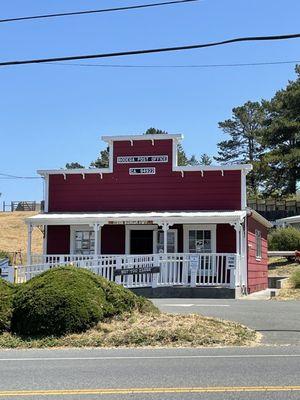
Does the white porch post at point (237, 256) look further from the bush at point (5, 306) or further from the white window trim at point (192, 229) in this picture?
the bush at point (5, 306)

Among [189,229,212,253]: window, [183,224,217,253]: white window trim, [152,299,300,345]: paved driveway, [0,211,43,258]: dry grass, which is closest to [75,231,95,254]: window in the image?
[183,224,217,253]: white window trim

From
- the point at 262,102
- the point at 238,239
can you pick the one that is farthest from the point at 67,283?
the point at 262,102

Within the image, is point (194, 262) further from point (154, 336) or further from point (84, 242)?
point (154, 336)

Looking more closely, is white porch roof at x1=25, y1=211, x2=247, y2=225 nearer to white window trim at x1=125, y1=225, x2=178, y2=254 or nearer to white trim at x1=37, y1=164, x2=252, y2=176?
white window trim at x1=125, y1=225, x2=178, y2=254

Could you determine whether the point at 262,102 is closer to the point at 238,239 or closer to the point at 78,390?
the point at 238,239

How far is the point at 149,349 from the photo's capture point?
10930 mm

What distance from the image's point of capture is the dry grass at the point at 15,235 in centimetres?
5741

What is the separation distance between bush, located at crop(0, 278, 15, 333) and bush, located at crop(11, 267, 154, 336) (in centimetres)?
10

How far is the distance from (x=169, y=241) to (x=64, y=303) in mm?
12209

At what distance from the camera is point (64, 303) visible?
1219 cm

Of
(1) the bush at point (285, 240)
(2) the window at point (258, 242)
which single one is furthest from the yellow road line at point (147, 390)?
(1) the bush at point (285, 240)

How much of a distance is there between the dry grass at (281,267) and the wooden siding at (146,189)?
30.9 feet

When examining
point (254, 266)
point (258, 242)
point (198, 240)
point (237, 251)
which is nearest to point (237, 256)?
point (237, 251)

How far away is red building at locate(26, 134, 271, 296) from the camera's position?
2302 cm
